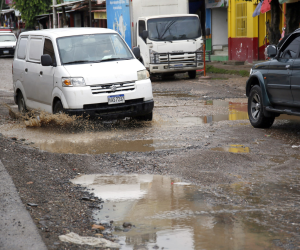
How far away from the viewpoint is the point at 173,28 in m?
19.7

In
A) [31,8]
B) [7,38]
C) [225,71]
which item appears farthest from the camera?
[31,8]

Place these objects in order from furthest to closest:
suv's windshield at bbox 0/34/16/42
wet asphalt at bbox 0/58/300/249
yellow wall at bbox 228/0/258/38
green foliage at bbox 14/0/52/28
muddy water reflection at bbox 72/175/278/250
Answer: green foliage at bbox 14/0/52/28
suv's windshield at bbox 0/34/16/42
yellow wall at bbox 228/0/258/38
wet asphalt at bbox 0/58/300/249
muddy water reflection at bbox 72/175/278/250

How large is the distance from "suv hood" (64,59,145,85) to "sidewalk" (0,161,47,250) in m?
4.39

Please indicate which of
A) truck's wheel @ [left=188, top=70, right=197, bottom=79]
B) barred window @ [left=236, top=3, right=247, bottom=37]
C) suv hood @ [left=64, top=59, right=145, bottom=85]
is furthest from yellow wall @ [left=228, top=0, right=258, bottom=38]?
suv hood @ [left=64, top=59, right=145, bottom=85]

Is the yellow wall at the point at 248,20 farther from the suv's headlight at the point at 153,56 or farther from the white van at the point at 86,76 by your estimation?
the white van at the point at 86,76

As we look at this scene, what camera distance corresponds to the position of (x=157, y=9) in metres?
20.7

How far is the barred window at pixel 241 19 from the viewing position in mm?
25125

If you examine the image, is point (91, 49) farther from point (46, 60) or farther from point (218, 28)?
point (218, 28)

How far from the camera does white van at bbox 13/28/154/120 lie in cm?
926

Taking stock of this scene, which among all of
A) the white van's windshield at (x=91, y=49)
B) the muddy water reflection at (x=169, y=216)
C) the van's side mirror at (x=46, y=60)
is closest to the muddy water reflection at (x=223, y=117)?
the white van's windshield at (x=91, y=49)

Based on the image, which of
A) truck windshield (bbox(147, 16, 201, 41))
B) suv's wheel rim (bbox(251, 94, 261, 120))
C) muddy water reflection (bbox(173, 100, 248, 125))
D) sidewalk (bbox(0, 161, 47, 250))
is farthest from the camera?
truck windshield (bbox(147, 16, 201, 41))

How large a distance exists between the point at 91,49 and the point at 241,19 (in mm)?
16973

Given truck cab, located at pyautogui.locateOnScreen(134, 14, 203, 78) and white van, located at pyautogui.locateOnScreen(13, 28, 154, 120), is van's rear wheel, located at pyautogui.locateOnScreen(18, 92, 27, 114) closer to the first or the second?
white van, located at pyautogui.locateOnScreen(13, 28, 154, 120)

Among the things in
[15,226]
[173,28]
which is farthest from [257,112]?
[173,28]
